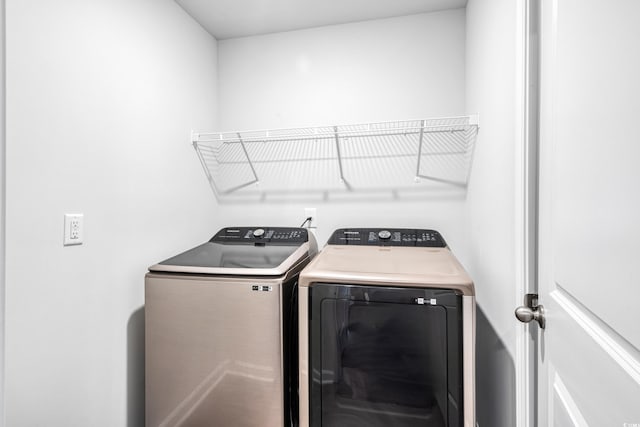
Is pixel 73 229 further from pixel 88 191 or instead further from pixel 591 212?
pixel 591 212

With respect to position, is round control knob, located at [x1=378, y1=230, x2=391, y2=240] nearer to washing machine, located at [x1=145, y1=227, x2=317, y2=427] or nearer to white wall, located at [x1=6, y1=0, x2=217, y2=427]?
washing machine, located at [x1=145, y1=227, x2=317, y2=427]

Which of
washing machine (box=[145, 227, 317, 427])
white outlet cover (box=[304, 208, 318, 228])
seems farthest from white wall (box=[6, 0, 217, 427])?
white outlet cover (box=[304, 208, 318, 228])

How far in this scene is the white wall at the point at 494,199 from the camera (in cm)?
111

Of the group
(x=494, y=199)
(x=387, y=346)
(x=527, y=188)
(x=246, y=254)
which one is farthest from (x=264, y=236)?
(x=527, y=188)

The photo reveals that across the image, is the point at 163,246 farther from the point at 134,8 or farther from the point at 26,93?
the point at 134,8

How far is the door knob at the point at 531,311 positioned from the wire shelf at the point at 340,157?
1.04 m

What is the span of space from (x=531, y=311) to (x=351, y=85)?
1655mm

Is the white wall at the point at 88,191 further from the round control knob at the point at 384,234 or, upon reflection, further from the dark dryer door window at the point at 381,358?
the round control knob at the point at 384,234

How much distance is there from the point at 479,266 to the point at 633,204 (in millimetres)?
1245

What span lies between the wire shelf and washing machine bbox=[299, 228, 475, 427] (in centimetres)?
83

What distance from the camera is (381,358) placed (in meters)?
1.18

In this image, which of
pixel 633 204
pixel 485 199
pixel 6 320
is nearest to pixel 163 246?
pixel 6 320

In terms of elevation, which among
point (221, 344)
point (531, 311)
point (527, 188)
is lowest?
point (221, 344)

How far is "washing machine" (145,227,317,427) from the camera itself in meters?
1.29
